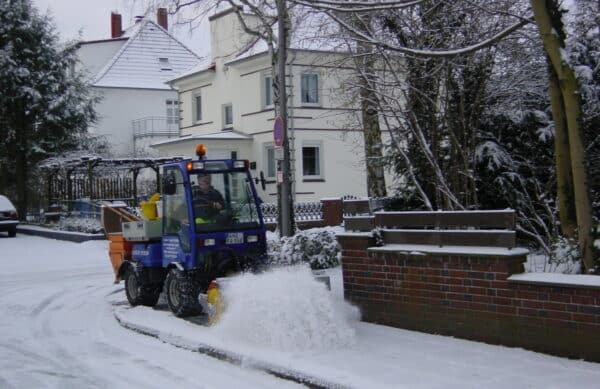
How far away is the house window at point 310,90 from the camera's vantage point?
28875 mm

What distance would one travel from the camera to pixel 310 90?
29.0m

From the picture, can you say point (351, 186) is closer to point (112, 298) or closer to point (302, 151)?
point (302, 151)

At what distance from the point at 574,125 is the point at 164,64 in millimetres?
42333

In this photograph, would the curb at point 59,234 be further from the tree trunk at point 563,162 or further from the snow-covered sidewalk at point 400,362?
the tree trunk at point 563,162

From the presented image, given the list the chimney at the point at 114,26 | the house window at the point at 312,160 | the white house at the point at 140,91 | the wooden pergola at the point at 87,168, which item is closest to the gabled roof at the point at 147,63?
the white house at the point at 140,91

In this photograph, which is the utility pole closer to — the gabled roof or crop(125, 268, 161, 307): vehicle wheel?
crop(125, 268, 161, 307): vehicle wheel

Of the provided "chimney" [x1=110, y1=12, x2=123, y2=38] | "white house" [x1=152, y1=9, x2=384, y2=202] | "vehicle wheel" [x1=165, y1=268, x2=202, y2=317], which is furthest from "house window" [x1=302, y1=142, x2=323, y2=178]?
"chimney" [x1=110, y1=12, x2=123, y2=38]

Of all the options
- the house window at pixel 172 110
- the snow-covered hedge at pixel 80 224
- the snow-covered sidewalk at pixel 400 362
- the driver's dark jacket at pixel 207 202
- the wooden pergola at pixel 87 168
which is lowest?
the snow-covered sidewalk at pixel 400 362

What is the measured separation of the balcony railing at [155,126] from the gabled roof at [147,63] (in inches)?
98.6

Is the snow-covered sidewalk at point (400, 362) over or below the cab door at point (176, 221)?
below

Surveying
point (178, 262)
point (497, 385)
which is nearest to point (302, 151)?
point (178, 262)

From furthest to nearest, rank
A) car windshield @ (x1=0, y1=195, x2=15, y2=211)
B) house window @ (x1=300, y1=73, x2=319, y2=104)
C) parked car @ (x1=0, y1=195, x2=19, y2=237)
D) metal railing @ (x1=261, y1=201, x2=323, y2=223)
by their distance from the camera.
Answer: house window @ (x1=300, y1=73, x2=319, y2=104) → car windshield @ (x1=0, y1=195, x2=15, y2=211) → parked car @ (x1=0, y1=195, x2=19, y2=237) → metal railing @ (x1=261, y1=201, x2=323, y2=223)

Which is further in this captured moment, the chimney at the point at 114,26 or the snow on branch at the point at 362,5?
the chimney at the point at 114,26

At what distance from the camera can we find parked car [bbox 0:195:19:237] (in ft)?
85.7
